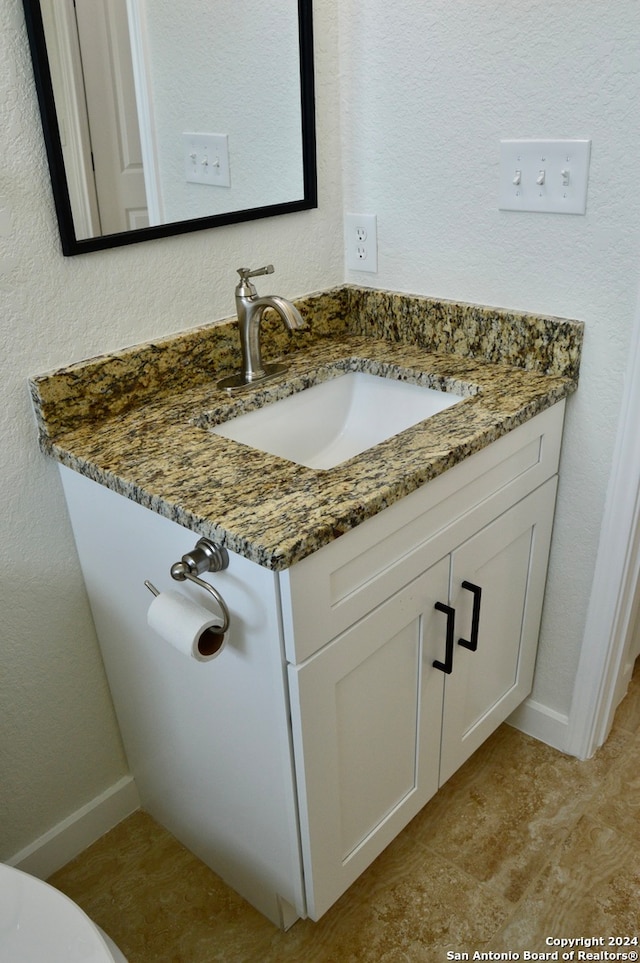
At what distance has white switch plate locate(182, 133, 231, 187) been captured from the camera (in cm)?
129

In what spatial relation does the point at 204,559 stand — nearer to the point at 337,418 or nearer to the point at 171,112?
the point at 337,418

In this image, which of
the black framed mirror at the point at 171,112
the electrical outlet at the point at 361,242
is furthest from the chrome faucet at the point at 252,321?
the electrical outlet at the point at 361,242

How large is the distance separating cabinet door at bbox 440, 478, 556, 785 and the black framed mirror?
724mm

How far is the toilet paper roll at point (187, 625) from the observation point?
976 millimetres

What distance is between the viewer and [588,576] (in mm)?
1524

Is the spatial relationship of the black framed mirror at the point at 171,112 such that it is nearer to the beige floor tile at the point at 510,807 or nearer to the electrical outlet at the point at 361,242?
the electrical outlet at the point at 361,242

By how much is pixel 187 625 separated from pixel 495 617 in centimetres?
68

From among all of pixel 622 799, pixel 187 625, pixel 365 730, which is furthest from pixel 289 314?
pixel 622 799

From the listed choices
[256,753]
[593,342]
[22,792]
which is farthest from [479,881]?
[593,342]

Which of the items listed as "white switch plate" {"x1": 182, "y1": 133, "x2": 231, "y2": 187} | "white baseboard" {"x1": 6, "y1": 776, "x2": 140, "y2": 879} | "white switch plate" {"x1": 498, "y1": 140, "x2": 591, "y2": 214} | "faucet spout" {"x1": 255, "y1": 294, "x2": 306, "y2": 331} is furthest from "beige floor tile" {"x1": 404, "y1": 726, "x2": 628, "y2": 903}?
"white switch plate" {"x1": 182, "y1": 133, "x2": 231, "y2": 187}

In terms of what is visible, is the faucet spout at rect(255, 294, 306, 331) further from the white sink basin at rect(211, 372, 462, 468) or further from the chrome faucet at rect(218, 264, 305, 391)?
the white sink basin at rect(211, 372, 462, 468)

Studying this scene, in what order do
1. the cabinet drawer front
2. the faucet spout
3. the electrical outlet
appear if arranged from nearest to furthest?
the cabinet drawer front, the faucet spout, the electrical outlet

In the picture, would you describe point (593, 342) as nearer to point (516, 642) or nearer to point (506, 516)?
point (506, 516)

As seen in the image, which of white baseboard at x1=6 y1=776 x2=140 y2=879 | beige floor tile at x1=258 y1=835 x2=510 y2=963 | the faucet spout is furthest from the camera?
Answer: white baseboard at x1=6 y1=776 x2=140 y2=879
